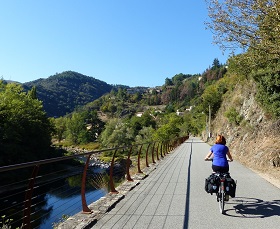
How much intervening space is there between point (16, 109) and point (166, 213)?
46369 millimetres

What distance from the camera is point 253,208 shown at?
23.2 ft

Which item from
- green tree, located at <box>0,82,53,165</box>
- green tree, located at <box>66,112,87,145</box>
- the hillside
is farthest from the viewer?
green tree, located at <box>66,112,87,145</box>

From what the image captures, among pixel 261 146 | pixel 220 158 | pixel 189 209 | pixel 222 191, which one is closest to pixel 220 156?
pixel 220 158

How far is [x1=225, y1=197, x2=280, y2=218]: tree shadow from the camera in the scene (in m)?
6.51

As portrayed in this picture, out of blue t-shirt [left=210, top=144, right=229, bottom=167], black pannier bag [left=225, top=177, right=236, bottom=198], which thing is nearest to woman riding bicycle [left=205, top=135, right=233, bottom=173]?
blue t-shirt [left=210, top=144, right=229, bottom=167]

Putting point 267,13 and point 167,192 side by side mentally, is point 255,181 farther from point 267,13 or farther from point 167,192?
point 267,13

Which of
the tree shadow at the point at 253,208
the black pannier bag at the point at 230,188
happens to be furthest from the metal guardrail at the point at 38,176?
the tree shadow at the point at 253,208

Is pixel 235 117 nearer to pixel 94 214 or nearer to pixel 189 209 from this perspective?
pixel 189 209

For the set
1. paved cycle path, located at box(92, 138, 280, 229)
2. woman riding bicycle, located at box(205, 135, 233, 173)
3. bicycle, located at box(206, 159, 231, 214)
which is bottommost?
paved cycle path, located at box(92, 138, 280, 229)

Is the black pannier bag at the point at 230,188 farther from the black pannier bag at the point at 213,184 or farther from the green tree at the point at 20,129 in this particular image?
the green tree at the point at 20,129

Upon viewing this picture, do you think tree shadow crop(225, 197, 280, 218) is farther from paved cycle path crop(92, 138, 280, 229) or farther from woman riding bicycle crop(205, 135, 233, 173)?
woman riding bicycle crop(205, 135, 233, 173)

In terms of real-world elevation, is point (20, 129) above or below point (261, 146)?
above

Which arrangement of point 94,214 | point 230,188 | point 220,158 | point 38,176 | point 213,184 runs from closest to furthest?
point 38,176 → point 94,214 → point 230,188 → point 213,184 → point 220,158

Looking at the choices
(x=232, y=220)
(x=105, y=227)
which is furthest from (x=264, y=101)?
(x=105, y=227)
